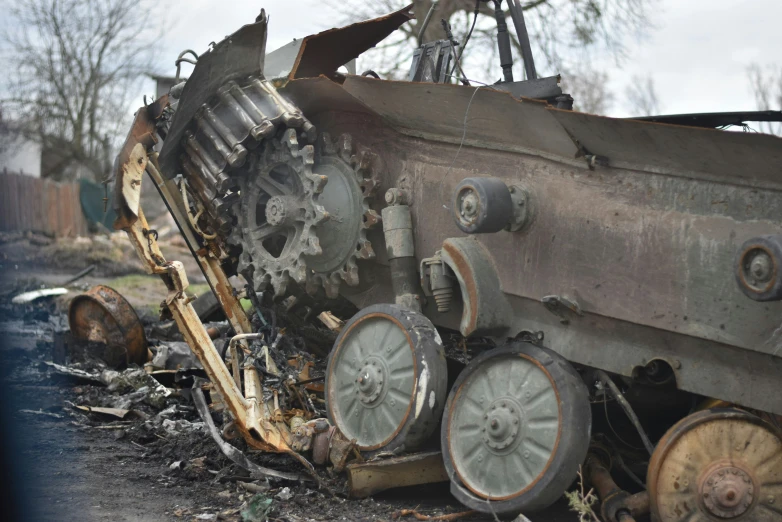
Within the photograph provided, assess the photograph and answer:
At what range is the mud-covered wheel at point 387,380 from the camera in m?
5.07

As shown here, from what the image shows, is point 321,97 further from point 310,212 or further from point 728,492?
point 728,492

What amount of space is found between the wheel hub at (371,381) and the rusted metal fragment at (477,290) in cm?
60

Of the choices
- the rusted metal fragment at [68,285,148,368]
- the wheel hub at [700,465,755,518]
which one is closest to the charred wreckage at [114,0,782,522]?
the wheel hub at [700,465,755,518]

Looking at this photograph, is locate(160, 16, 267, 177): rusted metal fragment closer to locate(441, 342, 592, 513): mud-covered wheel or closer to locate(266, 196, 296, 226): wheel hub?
locate(266, 196, 296, 226): wheel hub

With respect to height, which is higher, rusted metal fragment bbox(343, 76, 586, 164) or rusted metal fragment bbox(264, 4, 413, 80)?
rusted metal fragment bbox(264, 4, 413, 80)

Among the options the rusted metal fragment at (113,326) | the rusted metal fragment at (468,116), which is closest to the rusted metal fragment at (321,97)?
the rusted metal fragment at (468,116)

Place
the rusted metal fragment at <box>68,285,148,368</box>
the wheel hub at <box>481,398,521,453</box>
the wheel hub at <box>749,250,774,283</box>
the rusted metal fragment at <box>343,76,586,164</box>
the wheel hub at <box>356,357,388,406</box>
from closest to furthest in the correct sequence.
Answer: the wheel hub at <box>749,250,774,283</box>, the wheel hub at <box>481,398,521,453</box>, the rusted metal fragment at <box>343,76,586,164</box>, the wheel hub at <box>356,357,388,406</box>, the rusted metal fragment at <box>68,285,148,368</box>

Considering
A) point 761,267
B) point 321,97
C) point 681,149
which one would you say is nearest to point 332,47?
point 321,97

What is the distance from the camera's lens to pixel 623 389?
17.8 feet

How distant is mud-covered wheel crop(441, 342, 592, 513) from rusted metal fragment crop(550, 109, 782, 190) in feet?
3.72

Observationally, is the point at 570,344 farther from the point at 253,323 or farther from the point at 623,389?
the point at 253,323

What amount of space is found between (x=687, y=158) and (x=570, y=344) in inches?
49.0

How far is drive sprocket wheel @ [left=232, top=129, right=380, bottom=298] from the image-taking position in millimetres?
6098

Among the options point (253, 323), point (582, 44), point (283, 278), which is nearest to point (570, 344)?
point (283, 278)
